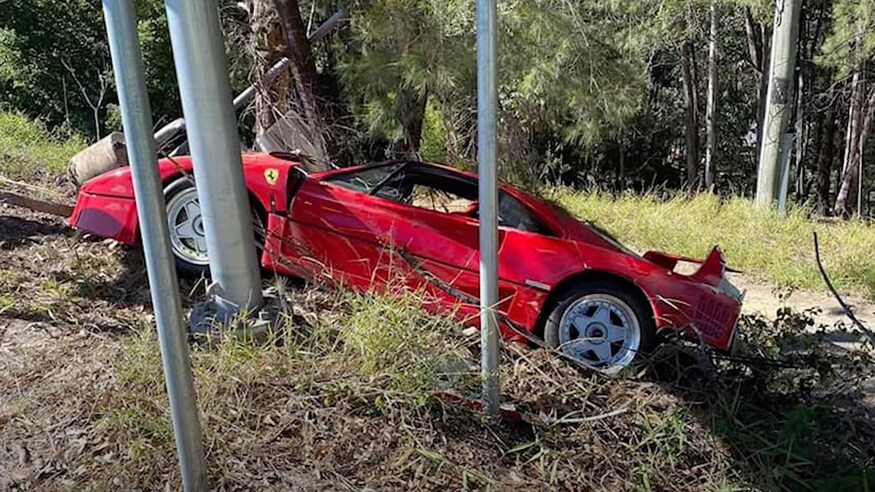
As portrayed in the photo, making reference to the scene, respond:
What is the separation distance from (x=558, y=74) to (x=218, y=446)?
7.83m

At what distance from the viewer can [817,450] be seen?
134 inches

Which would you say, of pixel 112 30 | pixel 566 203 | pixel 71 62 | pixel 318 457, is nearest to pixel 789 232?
pixel 566 203

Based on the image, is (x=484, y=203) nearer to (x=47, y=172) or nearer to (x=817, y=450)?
(x=817, y=450)

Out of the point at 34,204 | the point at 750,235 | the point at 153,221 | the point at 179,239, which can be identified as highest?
the point at 153,221

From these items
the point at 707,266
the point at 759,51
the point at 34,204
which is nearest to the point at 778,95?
the point at 707,266

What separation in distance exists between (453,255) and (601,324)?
986 mm

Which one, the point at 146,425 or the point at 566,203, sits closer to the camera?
the point at 146,425

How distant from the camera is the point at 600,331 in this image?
404 cm

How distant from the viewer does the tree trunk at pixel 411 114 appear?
34.9ft

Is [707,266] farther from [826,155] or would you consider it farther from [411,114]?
[826,155]

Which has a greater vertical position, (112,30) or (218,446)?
(112,30)

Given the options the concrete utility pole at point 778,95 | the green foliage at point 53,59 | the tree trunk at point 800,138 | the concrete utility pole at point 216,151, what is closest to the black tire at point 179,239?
the concrete utility pole at point 216,151

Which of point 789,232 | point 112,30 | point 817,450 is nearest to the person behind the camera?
point 112,30

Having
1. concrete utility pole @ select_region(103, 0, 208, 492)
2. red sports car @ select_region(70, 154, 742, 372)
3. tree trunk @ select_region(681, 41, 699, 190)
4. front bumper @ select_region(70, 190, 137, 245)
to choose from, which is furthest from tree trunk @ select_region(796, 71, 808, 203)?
concrete utility pole @ select_region(103, 0, 208, 492)
